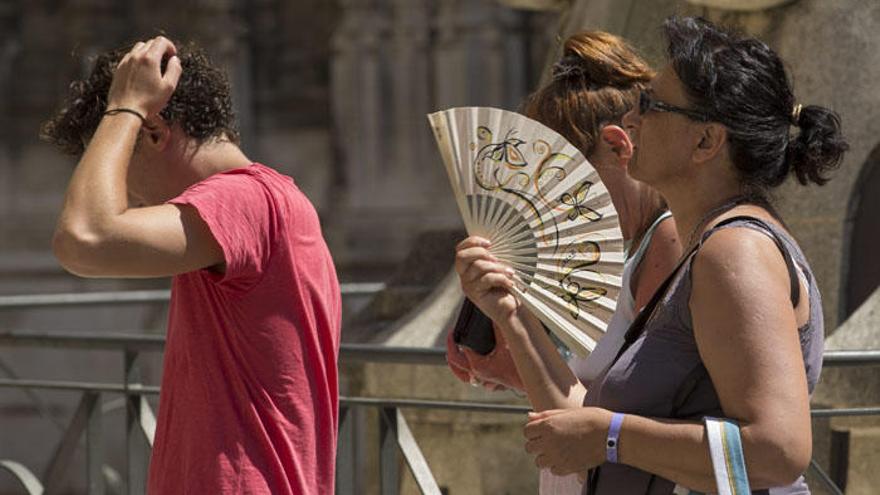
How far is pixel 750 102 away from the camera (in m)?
2.19

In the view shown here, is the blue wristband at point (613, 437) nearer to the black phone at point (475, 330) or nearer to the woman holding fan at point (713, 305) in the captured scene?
the woman holding fan at point (713, 305)

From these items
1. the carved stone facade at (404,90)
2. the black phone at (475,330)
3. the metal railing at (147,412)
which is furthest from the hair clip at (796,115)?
the carved stone facade at (404,90)

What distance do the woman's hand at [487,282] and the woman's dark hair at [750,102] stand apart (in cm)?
35

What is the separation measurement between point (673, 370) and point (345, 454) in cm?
195

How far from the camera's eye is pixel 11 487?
43.0 feet

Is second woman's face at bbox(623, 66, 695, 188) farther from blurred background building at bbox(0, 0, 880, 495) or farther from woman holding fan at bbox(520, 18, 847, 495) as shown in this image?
blurred background building at bbox(0, 0, 880, 495)

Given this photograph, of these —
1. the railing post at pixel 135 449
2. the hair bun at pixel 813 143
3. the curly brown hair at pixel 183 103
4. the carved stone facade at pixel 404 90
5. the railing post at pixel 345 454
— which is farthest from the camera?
the carved stone facade at pixel 404 90

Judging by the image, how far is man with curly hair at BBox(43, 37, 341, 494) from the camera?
7.82 ft

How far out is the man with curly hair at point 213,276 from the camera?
7.82 feet

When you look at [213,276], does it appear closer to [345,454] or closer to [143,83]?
[143,83]

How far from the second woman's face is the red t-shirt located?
0.54 m

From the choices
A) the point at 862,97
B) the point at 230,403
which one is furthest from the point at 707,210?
the point at 862,97

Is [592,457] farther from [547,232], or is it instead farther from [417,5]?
[417,5]

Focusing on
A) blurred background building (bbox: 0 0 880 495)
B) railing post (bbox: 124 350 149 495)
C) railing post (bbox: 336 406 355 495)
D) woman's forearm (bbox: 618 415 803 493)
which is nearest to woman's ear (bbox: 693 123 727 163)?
woman's forearm (bbox: 618 415 803 493)
